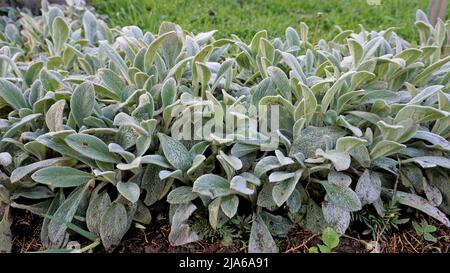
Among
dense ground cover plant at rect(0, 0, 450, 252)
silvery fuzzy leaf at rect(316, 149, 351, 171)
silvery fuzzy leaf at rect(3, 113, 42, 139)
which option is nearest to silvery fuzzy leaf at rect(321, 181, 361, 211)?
dense ground cover plant at rect(0, 0, 450, 252)

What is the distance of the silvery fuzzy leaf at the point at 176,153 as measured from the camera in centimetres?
171

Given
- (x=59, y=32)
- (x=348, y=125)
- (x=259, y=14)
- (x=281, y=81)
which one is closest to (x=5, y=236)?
(x=59, y=32)

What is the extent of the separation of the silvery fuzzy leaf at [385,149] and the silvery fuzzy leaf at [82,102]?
1.09m

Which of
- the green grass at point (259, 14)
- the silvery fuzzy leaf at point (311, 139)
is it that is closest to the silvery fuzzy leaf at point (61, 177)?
the silvery fuzzy leaf at point (311, 139)

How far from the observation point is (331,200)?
167 centimetres

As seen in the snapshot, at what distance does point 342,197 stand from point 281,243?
300 millimetres

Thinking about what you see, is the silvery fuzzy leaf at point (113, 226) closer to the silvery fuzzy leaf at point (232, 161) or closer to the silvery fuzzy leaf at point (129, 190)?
the silvery fuzzy leaf at point (129, 190)

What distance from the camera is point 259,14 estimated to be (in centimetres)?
391

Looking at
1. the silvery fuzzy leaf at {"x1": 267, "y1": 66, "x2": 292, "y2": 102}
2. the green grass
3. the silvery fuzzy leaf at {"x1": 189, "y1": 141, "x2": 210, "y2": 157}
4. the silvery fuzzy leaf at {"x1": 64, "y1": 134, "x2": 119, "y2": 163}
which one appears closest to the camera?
the silvery fuzzy leaf at {"x1": 64, "y1": 134, "x2": 119, "y2": 163}

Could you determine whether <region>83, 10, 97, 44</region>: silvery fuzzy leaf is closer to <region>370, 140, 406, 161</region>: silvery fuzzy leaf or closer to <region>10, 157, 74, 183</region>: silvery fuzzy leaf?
<region>10, 157, 74, 183</region>: silvery fuzzy leaf

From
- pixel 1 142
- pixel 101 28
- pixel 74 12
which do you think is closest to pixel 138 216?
pixel 1 142

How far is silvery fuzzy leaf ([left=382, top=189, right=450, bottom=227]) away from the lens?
68.9 inches

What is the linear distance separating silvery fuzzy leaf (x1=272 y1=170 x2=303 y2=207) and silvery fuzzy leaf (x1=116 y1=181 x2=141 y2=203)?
474 millimetres

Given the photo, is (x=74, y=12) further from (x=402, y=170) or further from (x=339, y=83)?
(x=402, y=170)
